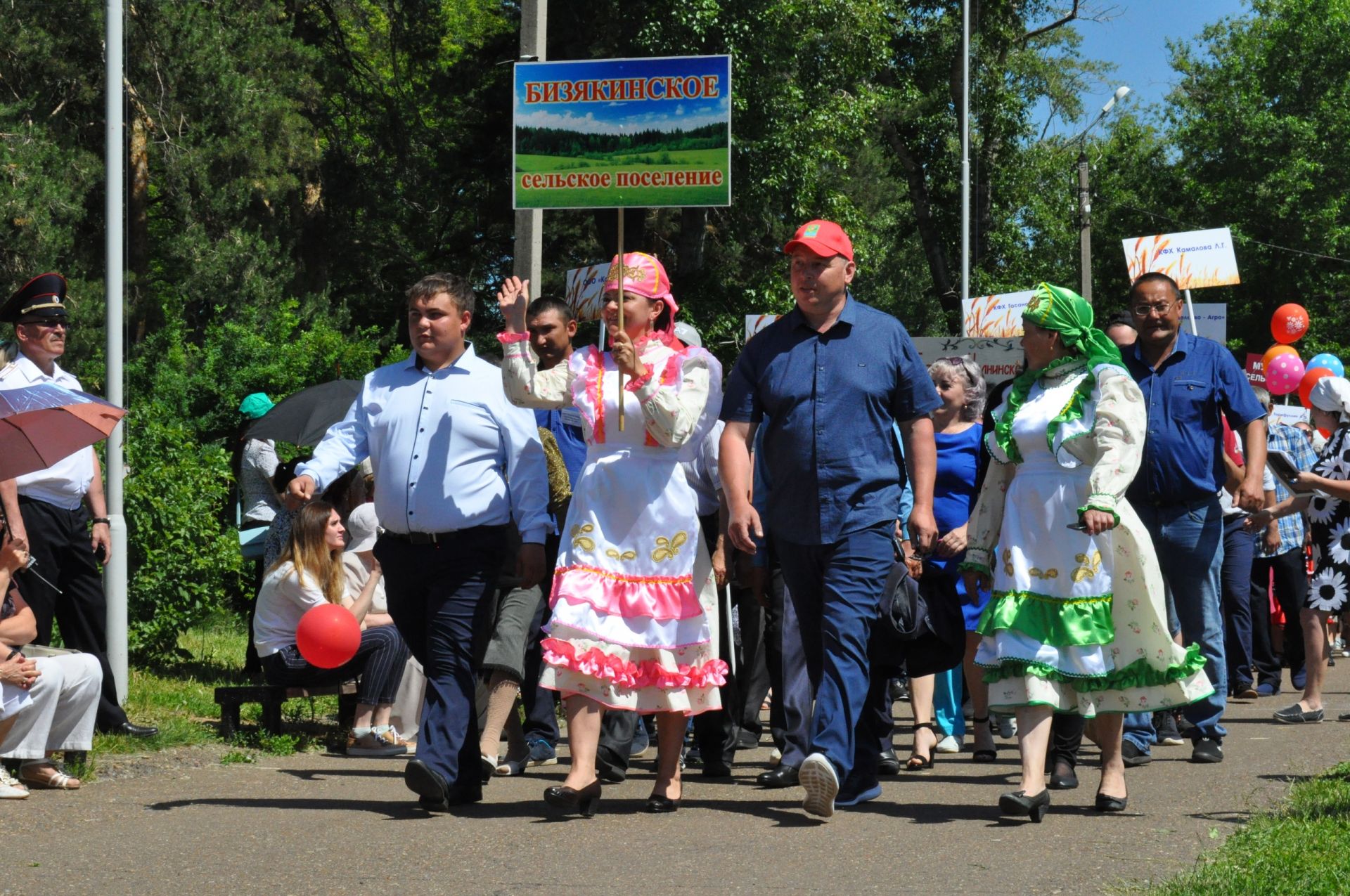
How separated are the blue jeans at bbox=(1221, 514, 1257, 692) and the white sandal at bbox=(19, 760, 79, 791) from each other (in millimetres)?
6872

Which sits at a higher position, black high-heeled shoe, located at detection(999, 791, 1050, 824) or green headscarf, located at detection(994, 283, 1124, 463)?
green headscarf, located at detection(994, 283, 1124, 463)

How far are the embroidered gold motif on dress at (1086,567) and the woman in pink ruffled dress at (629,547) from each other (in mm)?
1418

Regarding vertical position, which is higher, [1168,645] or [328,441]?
[328,441]

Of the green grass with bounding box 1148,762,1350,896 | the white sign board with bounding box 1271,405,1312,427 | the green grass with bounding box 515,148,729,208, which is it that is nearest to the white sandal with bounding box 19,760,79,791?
the green grass with bounding box 515,148,729,208

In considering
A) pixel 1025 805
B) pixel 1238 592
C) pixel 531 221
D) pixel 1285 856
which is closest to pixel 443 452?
pixel 1025 805

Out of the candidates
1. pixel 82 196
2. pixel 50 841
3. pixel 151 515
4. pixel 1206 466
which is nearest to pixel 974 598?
pixel 1206 466

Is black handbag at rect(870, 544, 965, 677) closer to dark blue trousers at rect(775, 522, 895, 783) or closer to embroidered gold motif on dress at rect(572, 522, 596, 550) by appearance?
dark blue trousers at rect(775, 522, 895, 783)

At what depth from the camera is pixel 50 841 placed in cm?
605

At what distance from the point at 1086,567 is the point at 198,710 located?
548cm

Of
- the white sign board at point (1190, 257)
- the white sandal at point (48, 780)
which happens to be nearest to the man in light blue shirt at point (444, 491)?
the white sandal at point (48, 780)

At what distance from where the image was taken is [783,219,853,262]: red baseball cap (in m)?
6.87

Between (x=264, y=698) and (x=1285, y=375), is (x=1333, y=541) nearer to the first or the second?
(x=264, y=698)

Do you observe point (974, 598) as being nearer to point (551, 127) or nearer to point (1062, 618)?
point (1062, 618)

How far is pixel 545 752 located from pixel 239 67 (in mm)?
19184
